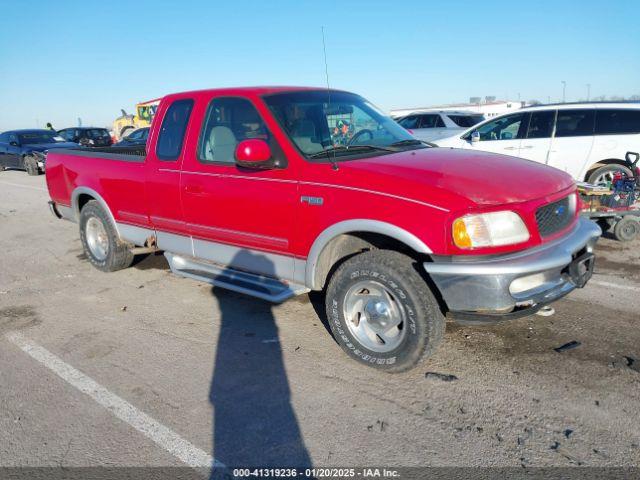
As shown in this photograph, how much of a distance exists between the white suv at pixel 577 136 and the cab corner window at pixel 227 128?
5079 mm

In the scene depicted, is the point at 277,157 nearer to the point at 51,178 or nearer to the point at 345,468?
the point at 345,468

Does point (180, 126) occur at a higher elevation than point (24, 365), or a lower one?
higher

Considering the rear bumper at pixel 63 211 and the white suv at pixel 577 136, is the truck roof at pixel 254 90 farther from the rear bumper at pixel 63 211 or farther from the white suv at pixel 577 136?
the white suv at pixel 577 136

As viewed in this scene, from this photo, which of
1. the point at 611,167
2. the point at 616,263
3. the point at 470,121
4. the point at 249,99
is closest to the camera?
the point at 249,99

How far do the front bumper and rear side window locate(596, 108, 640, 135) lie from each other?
6274 millimetres

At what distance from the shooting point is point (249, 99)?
4172 millimetres

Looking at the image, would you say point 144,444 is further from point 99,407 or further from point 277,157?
point 277,157

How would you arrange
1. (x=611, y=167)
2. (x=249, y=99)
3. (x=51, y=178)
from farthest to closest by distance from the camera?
(x=611, y=167) → (x=51, y=178) → (x=249, y=99)

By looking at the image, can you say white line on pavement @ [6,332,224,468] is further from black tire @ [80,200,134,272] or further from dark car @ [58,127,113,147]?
dark car @ [58,127,113,147]

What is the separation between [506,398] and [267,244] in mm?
2088

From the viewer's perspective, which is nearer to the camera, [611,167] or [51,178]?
[51,178]

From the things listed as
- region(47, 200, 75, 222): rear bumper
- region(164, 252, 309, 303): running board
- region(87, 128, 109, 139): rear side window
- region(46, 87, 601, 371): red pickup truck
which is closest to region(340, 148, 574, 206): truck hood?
region(46, 87, 601, 371): red pickup truck

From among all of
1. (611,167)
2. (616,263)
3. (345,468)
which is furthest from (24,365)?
(611,167)

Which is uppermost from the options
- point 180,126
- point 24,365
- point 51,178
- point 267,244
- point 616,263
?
point 180,126
